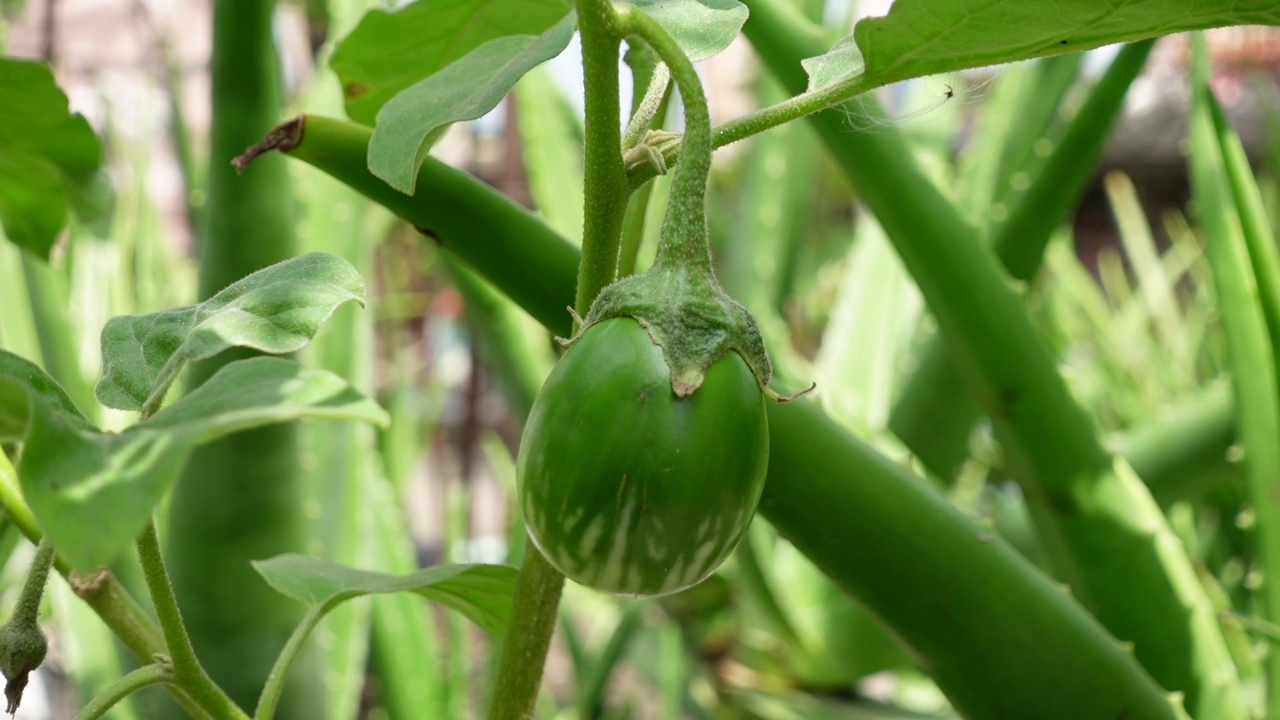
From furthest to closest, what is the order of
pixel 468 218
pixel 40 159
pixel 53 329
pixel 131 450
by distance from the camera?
1. pixel 53 329
2. pixel 40 159
3. pixel 468 218
4. pixel 131 450

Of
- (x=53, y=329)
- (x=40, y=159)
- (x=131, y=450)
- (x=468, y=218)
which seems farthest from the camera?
(x=53, y=329)

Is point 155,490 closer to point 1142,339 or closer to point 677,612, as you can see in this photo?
point 677,612

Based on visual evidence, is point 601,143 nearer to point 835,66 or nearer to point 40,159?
point 835,66

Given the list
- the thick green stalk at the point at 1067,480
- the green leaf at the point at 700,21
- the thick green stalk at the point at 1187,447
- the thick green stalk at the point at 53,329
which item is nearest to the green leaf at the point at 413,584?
the green leaf at the point at 700,21

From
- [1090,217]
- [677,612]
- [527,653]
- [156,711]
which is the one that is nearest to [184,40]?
[677,612]

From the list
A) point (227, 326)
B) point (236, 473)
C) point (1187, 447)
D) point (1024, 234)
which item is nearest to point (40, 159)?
point (236, 473)

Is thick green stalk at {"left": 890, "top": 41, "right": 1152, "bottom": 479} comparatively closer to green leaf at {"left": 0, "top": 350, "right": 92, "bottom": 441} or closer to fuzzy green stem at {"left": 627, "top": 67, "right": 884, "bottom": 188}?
fuzzy green stem at {"left": 627, "top": 67, "right": 884, "bottom": 188}

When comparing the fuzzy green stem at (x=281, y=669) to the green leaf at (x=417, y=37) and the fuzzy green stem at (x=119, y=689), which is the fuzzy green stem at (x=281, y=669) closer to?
the fuzzy green stem at (x=119, y=689)
